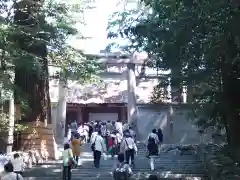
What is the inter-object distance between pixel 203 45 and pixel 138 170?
20.3ft

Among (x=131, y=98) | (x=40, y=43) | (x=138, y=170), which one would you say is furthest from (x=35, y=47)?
(x=131, y=98)

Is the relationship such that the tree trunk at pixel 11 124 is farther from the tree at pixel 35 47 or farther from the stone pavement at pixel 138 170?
the stone pavement at pixel 138 170

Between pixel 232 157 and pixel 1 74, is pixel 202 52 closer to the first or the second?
pixel 232 157

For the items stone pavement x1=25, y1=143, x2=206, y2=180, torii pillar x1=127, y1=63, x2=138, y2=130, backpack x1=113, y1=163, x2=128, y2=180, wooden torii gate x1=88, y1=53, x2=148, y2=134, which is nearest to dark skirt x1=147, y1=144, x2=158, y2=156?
stone pavement x1=25, y1=143, x2=206, y2=180

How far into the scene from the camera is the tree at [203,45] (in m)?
9.77

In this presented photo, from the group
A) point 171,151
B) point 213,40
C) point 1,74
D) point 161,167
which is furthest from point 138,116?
point 213,40

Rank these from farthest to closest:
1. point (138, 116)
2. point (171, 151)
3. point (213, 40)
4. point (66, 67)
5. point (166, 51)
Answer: point (138, 116) < point (171, 151) < point (66, 67) < point (166, 51) < point (213, 40)

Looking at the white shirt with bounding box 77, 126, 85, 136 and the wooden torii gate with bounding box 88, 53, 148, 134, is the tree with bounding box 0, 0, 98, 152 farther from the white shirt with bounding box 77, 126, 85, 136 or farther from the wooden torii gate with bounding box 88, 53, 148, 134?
the wooden torii gate with bounding box 88, 53, 148, 134

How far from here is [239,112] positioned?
13805 millimetres

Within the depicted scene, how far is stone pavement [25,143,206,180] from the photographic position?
14773 mm

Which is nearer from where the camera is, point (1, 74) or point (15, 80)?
point (1, 74)

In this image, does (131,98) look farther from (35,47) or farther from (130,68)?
(35,47)

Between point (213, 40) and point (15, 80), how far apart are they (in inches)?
388

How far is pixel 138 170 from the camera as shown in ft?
52.0
